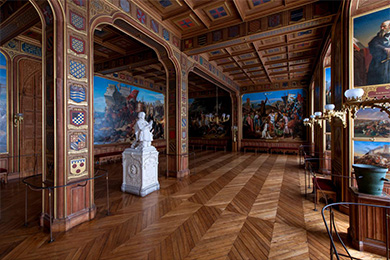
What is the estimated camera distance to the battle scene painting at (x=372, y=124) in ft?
11.1

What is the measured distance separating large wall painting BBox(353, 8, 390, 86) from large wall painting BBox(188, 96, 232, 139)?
36.2 feet

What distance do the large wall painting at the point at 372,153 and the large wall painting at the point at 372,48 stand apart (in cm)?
120

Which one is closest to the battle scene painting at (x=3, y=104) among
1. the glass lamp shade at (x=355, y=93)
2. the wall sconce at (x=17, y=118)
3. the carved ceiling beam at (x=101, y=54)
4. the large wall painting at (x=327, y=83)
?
the wall sconce at (x=17, y=118)

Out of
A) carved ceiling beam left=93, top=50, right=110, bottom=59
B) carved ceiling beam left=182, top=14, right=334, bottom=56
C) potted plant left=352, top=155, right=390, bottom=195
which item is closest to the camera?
potted plant left=352, top=155, right=390, bottom=195

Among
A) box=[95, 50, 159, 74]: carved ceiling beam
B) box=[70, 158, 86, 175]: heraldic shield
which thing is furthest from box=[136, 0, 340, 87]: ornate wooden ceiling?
box=[70, 158, 86, 175]: heraldic shield

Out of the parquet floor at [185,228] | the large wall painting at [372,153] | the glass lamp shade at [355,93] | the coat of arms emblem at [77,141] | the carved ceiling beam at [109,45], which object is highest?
the carved ceiling beam at [109,45]

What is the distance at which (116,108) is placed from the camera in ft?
33.4

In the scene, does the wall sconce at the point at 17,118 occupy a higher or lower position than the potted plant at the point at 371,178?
higher

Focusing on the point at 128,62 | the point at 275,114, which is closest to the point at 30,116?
the point at 128,62

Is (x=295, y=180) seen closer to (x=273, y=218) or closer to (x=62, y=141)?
(x=273, y=218)

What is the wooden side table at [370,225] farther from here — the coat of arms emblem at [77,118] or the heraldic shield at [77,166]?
the coat of arms emblem at [77,118]

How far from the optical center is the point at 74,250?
8.81 feet

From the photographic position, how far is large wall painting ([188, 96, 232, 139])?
1488cm

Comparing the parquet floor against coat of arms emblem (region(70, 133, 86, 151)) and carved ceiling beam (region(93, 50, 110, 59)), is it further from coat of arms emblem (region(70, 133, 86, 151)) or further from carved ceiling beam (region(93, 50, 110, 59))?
carved ceiling beam (region(93, 50, 110, 59))
